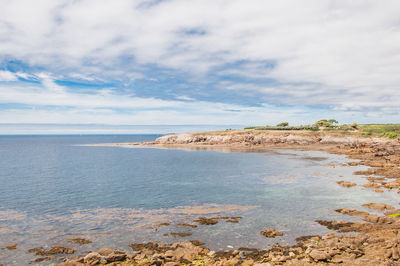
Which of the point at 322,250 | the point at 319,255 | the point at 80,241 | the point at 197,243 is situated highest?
the point at 319,255

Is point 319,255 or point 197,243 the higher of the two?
point 319,255

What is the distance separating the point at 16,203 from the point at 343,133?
387ft

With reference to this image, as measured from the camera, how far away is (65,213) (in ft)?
78.4

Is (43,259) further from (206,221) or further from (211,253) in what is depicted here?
(206,221)

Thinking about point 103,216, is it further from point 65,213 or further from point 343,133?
point 343,133

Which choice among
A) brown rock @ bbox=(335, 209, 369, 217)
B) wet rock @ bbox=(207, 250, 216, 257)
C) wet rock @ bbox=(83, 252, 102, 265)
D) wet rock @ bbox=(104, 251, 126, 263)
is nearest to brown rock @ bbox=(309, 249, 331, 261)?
wet rock @ bbox=(207, 250, 216, 257)

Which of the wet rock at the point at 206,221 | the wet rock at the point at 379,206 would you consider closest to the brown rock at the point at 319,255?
the wet rock at the point at 206,221

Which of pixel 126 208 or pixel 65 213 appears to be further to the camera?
pixel 126 208

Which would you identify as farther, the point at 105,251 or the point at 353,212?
the point at 353,212

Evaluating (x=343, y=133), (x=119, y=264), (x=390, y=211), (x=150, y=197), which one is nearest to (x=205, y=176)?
(x=150, y=197)

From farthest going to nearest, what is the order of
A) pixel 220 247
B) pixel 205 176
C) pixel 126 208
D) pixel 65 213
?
pixel 205 176 < pixel 126 208 < pixel 65 213 < pixel 220 247

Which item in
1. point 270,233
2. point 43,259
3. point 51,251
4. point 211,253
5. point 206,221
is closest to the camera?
point 43,259

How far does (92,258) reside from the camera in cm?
1463

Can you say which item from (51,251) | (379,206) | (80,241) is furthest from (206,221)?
(379,206)
